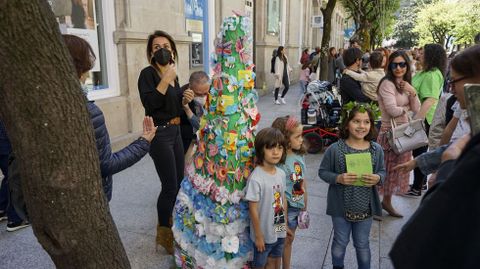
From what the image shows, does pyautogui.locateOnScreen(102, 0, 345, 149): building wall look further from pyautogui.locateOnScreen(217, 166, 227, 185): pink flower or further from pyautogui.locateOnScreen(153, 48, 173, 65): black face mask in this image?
pyautogui.locateOnScreen(217, 166, 227, 185): pink flower

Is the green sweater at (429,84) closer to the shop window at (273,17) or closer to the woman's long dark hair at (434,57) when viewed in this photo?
the woman's long dark hair at (434,57)

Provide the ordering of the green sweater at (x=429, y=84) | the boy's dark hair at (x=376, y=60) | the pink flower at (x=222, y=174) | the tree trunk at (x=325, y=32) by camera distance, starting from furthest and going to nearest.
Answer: the tree trunk at (x=325, y=32) < the boy's dark hair at (x=376, y=60) < the green sweater at (x=429, y=84) < the pink flower at (x=222, y=174)

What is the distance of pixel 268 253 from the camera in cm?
271

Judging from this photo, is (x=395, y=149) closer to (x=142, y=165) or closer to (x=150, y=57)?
(x=150, y=57)

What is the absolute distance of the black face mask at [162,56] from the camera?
10.5ft

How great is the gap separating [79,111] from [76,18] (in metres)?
5.15

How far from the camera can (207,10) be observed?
32.8 ft

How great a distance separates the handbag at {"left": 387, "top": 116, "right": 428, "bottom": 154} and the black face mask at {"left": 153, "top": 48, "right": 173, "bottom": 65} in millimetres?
2459

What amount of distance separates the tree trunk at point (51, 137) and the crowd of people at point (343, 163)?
0.36m

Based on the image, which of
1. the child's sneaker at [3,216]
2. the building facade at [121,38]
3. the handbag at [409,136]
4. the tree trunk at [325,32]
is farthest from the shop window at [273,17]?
the child's sneaker at [3,216]

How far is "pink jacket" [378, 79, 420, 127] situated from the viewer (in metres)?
4.15

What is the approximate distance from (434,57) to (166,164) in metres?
3.49

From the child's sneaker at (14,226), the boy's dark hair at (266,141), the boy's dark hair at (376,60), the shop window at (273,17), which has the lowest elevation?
the child's sneaker at (14,226)

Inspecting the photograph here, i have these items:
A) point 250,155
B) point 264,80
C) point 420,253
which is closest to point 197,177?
point 250,155
